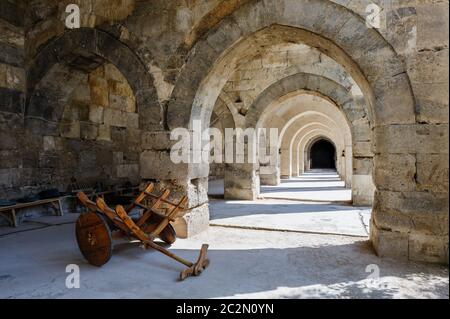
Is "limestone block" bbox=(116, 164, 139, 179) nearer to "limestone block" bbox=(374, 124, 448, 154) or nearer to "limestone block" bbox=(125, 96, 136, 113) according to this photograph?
"limestone block" bbox=(125, 96, 136, 113)

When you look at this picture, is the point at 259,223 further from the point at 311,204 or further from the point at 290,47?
the point at 290,47

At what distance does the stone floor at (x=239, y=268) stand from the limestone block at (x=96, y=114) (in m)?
2.64

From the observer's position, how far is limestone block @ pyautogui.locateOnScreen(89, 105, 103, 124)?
661 centimetres

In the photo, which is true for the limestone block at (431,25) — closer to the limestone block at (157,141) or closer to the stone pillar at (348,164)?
the limestone block at (157,141)

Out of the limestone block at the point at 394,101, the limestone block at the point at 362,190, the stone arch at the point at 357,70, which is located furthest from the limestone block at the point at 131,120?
the limestone block at the point at 394,101

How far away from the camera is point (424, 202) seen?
3.17 m

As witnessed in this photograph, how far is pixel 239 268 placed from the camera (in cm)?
302

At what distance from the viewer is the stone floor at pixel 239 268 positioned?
250 centimetres

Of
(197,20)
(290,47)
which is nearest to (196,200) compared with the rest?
(197,20)

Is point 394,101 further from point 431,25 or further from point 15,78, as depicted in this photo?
point 15,78

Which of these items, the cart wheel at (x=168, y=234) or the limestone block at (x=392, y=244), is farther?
the cart wheel at (x=168, y=234)

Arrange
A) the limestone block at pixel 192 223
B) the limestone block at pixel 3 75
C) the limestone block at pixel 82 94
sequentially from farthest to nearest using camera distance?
the limestone block at pixel 82 94, the limestone block at pixel 3 75, the limestone block at pixel 192 223

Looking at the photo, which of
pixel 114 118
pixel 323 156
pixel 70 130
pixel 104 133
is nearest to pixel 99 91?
pixel 114 118

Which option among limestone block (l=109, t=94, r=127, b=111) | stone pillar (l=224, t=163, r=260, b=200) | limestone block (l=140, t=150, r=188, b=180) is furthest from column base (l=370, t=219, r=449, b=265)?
limestone block (l=109, t=94, r=127, b=111)
